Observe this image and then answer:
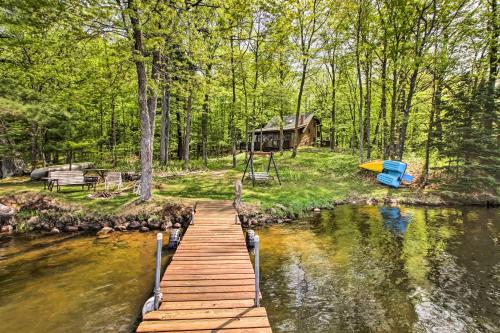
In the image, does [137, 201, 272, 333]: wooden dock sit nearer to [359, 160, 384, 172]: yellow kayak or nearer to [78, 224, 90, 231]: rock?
[78, 224, 90, 231]: rock

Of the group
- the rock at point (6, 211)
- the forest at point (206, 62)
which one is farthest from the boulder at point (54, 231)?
the forest at point (206, 62)

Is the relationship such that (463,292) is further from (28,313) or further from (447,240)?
(28,313)

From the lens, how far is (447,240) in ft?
33.9

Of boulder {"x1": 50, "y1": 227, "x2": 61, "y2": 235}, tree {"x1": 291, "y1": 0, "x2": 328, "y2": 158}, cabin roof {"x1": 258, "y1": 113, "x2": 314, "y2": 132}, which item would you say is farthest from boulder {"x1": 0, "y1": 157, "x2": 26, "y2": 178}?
cabin roof {"x1": 258, "y1": 113, "x2": 314, "y2": 132}

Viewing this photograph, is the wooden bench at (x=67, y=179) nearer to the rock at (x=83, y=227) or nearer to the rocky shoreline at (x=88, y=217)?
the rocky shoreline at (x=88, y=217)

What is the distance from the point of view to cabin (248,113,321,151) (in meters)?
37.9

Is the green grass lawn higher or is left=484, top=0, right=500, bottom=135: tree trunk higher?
left=484, top=0, right=500, bottom=135: tree trunk

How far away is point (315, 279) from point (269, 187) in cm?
982

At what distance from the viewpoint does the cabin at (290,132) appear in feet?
124

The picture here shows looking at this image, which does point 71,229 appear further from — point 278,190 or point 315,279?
point 278,190

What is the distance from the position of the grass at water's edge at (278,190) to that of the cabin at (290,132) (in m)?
14.3

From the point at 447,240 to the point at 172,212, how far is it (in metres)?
10.8

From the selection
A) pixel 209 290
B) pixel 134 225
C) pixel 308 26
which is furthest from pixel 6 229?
pixel 308 26

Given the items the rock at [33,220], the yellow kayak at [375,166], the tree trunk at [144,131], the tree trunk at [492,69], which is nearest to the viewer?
the rock at [33,220]
